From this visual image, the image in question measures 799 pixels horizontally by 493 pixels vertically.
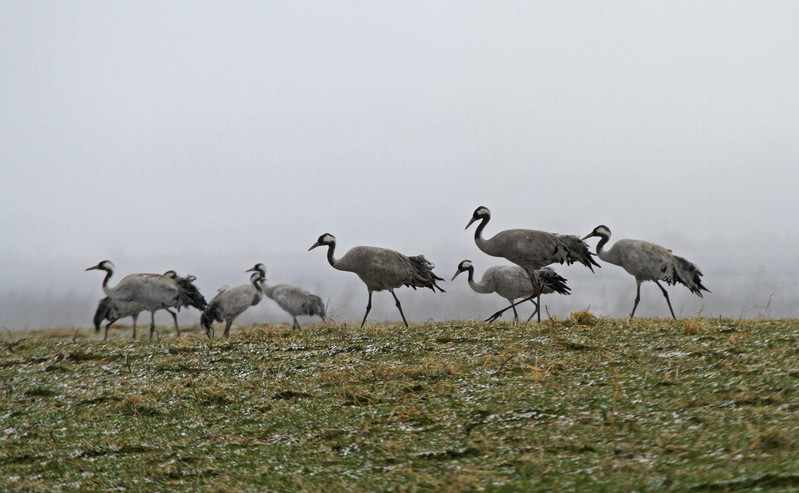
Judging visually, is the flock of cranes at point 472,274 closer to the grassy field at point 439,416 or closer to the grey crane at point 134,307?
the grey crane at point 134,307

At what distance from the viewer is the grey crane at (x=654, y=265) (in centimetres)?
1703

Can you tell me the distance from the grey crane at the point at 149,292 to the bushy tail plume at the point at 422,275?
789 centimetres

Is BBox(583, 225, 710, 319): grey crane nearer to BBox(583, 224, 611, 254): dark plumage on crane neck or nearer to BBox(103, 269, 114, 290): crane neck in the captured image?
BBox(583, 224, 611, 254): dark plumage on crane neck

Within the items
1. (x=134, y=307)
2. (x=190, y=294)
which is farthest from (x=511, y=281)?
(x=134, y=307)

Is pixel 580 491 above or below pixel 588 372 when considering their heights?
below

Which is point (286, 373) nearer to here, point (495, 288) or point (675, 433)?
point (675, 433)

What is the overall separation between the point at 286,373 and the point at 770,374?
6.61 meters

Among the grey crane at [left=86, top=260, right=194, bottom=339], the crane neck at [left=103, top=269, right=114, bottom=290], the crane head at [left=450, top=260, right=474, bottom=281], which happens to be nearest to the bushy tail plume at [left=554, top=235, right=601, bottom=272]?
the crane head at [left=450, top=260, right=474, bottom=281]

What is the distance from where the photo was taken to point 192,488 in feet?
19.3

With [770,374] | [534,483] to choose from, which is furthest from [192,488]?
[770,374]

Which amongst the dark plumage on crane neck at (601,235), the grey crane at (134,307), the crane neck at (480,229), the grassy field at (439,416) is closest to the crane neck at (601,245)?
the dark plumage on crane neck at (601,235)

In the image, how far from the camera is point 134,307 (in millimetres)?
20641

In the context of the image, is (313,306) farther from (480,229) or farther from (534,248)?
(534,248)

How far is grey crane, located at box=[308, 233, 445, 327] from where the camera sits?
17.4 m
